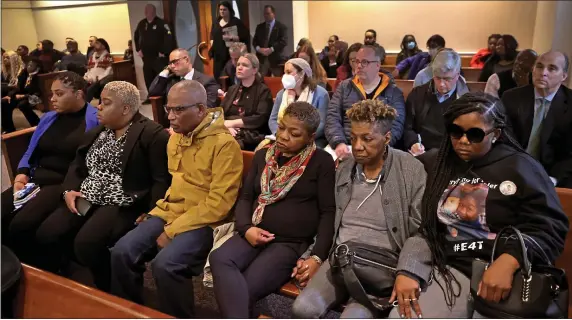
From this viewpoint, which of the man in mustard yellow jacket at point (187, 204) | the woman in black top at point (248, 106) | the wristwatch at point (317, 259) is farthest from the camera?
the woman in black top at point (248, 106)

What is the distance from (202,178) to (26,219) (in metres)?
1.10

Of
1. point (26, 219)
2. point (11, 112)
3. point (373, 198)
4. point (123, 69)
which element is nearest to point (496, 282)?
point (373, 198)

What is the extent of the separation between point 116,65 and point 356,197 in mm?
2504

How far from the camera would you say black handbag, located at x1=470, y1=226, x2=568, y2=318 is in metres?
1.42

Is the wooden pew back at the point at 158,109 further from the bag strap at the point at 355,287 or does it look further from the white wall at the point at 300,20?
the white wall at the point at 300,20

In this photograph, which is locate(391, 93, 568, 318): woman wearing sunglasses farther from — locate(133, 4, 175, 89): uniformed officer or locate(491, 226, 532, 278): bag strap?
locate(133, 4, 175, 89): uniformed officer

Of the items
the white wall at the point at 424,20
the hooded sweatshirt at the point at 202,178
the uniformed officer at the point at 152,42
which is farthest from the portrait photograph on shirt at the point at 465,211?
the white wall at the point at 424,20

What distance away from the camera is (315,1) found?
9336 millimetres

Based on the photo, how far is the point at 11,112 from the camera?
6156mm

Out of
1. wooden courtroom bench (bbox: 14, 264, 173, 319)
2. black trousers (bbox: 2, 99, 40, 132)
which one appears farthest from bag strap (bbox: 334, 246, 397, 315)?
black trousers (bbox: 2, 99, 40, 132)

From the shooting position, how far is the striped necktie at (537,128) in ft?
8.52

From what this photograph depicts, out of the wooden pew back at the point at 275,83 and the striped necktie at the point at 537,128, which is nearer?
the striped necktie at the point at 537,128

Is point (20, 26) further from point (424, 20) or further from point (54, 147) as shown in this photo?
point (424, 20)

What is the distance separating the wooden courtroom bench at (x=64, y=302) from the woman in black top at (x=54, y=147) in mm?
1203
